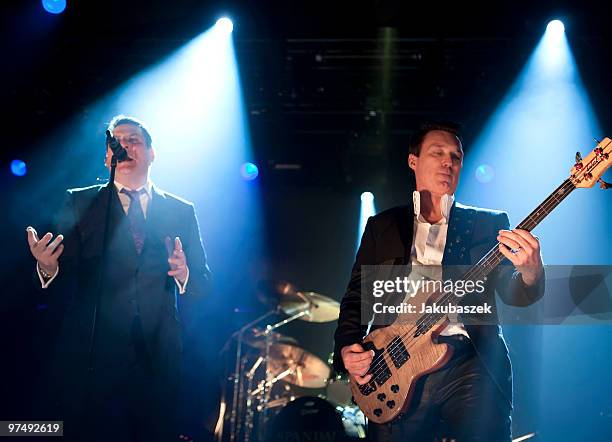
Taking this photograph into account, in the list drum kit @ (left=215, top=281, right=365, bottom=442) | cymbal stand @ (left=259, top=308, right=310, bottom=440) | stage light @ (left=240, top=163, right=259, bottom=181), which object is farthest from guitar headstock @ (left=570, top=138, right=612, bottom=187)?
stage light @ (left=240, top=163, right=259, bottom=181)

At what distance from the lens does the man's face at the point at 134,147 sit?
171 inches

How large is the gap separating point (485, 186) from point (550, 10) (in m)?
2.07

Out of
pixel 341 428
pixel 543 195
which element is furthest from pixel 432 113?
pixel 341 428

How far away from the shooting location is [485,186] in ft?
24.4

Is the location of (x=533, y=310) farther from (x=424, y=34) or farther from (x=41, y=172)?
(x=41, y=172)

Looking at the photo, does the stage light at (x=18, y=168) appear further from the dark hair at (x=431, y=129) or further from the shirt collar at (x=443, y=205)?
the shirt collar at (x=443, y=205)

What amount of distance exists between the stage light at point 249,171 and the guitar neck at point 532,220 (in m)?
5.16

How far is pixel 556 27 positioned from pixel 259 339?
A: 4.61 metres

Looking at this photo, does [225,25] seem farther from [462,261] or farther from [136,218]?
[462,261]

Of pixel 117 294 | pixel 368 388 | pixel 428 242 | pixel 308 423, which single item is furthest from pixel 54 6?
pixel 368 388

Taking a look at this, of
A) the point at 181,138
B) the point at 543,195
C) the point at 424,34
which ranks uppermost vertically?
the point at 424,34

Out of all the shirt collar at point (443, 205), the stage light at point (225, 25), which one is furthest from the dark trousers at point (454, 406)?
the stage light at point (225, 25)

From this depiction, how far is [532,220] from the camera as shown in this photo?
3.24 m

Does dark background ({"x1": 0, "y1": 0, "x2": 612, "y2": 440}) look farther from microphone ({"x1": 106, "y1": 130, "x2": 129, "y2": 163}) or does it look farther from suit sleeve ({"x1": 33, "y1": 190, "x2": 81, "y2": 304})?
microphone ({"x1": 106, "y1": 130, "x2": 129, "y2": 163})
